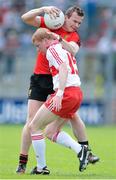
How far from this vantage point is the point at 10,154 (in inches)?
527

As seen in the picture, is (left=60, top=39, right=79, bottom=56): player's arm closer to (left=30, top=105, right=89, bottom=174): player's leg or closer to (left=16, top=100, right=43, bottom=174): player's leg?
(left=30, top=105, right=89, bottom=174): player's leg

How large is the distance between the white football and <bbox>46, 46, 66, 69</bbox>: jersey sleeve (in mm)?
490

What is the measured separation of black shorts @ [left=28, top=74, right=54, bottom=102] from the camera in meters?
10.5

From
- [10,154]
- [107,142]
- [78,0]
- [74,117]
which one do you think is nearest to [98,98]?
[78,0]

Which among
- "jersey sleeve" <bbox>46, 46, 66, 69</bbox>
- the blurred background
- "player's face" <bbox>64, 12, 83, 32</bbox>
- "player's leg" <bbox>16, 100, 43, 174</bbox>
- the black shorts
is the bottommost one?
the blurred background

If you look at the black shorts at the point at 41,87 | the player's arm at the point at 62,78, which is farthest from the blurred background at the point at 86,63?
the player's arm at the point at 62,78

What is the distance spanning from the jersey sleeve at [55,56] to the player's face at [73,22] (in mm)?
595

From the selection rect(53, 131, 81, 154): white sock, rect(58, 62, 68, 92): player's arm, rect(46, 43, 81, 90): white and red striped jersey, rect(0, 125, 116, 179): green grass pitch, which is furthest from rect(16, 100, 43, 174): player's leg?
rect(58, 62, 68, 92): player's arm

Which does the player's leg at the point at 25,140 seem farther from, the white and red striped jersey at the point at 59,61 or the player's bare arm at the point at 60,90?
the player's bare arm at the point at 60,90

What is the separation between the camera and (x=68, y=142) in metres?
10.1

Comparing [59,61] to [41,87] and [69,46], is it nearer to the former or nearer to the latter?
[69,46]

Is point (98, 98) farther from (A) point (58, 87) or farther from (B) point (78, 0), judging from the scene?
(A) point (58, 87)

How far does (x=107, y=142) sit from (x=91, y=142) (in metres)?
0.37

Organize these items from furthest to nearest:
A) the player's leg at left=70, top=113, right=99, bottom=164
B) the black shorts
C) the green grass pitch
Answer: the player's leg at left=70, top=113, right=99, bottom=164 < the black shorts < the green grass pitch
